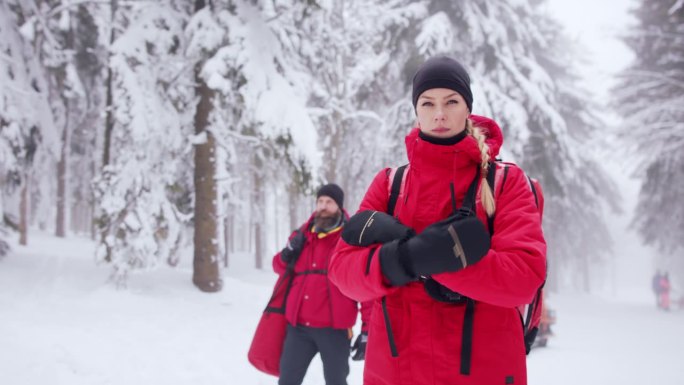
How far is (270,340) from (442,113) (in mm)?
2918

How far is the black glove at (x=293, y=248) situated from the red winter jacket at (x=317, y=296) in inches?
2.1

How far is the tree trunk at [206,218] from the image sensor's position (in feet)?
31.8

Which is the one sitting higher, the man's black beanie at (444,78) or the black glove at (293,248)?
the man's black beanie at (444,78)

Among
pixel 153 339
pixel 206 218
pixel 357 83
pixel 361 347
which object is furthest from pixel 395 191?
pixel 357 83

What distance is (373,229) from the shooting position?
1787 millimetres

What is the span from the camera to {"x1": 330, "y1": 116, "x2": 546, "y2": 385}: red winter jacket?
155 cm

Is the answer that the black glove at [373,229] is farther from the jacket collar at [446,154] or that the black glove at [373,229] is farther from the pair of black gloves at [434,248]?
the jacket collar at [446,154]

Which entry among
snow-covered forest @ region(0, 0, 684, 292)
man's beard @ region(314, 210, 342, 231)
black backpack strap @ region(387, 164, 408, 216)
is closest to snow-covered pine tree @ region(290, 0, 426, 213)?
snow-covered forest @ region(0, 0, 684, 292)

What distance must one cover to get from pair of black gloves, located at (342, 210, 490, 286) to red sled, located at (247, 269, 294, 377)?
8.71 ft

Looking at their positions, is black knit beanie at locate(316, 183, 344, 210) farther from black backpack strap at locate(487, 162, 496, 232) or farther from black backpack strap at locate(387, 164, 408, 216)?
black backpack strap at locate(487, 162, 496, 232)

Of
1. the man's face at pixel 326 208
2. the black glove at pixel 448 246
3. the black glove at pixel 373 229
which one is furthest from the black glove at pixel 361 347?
the black glove at pixel 448 246

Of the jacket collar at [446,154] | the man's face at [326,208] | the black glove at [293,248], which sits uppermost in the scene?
the jacket collar at [446,154]

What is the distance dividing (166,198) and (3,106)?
3248 mm

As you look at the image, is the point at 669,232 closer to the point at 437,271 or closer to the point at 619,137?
the point at 619,137
